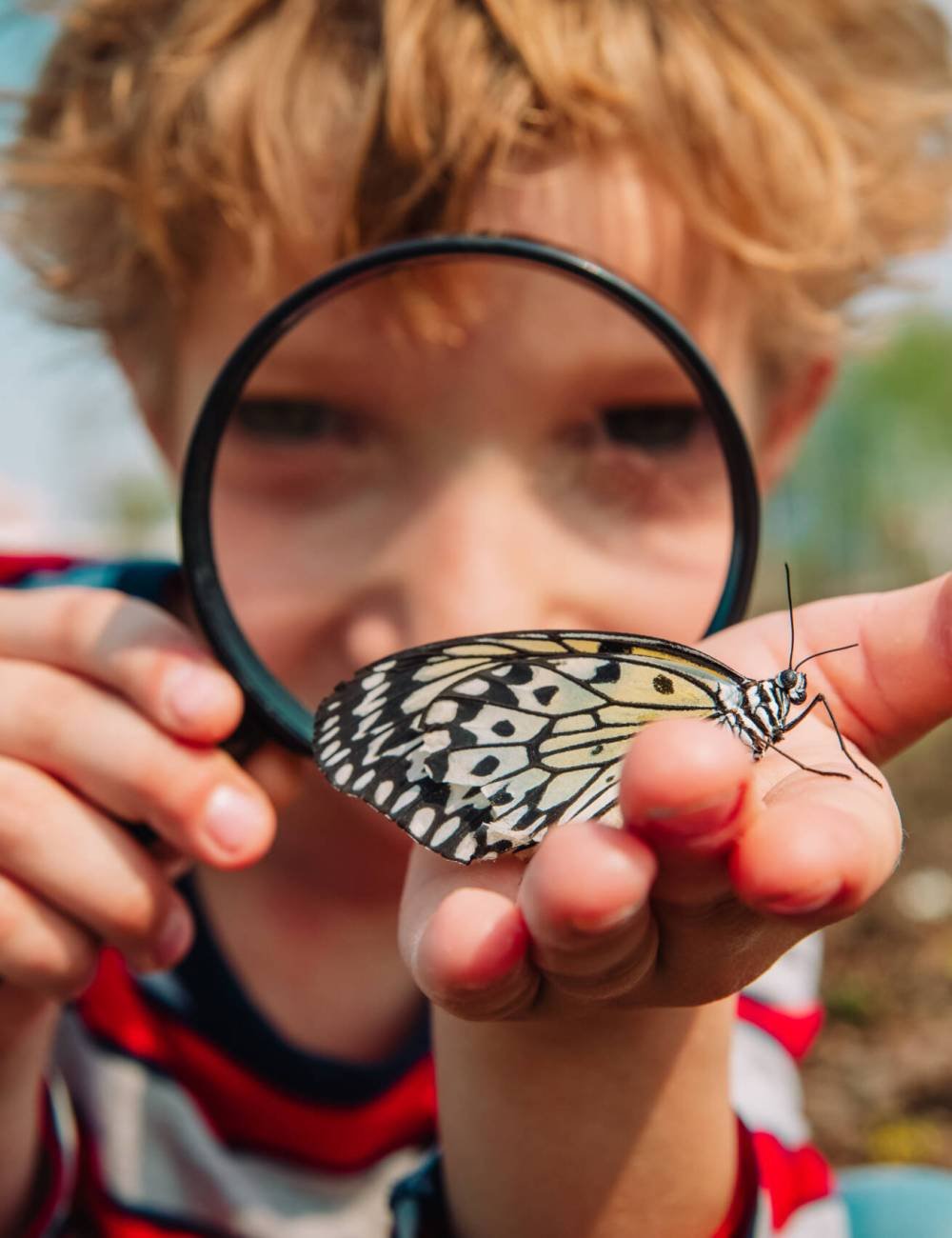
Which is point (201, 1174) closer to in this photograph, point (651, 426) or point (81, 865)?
point (81, 865)

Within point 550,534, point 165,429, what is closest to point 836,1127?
point 550,534

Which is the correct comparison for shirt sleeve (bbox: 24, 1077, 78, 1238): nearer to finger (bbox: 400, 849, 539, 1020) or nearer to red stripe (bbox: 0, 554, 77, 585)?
red stripe (bbox: 0, 554, 77, 585)

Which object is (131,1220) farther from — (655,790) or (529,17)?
(529,17)

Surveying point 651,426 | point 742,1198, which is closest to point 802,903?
point 742,1198

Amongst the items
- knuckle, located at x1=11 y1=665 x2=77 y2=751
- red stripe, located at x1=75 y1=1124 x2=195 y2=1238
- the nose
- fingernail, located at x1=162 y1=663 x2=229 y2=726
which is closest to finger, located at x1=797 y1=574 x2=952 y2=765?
fingernail, located at x1=162 y1=663 x2=229 y2=726

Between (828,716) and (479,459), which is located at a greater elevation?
(828,716)

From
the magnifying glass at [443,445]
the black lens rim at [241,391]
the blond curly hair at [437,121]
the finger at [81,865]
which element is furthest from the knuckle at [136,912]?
the blond curly hair at [437,121]

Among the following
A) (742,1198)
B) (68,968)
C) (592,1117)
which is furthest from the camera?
(68,968)
